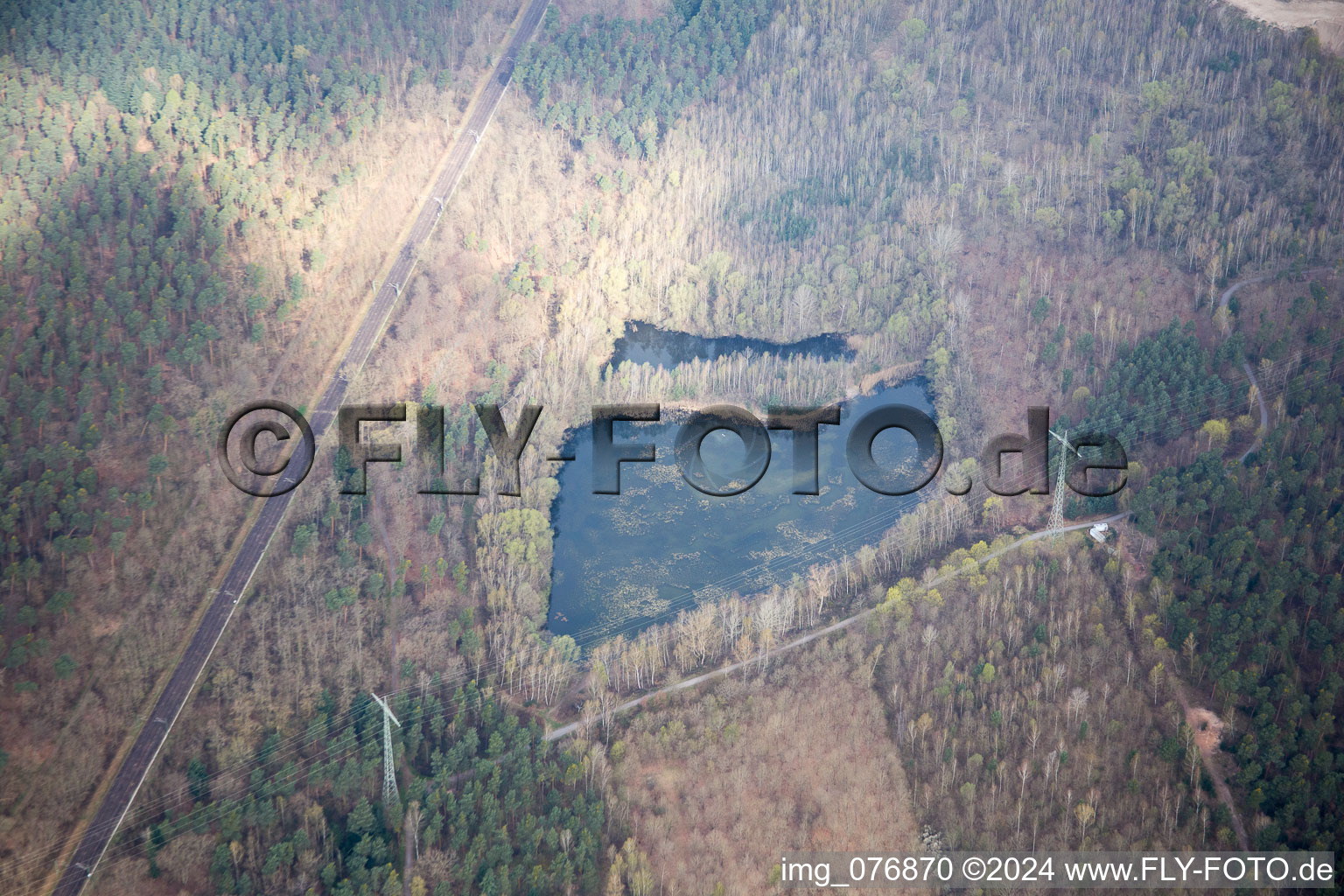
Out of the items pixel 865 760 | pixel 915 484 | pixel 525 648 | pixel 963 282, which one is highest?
pixel 963 282

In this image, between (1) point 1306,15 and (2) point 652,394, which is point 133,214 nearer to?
(2) point 652,394

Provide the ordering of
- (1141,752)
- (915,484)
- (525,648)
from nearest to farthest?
(1141,752) < (525,648) < (915,484)

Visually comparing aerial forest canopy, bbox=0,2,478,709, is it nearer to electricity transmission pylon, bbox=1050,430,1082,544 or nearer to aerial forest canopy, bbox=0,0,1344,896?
aerial forest canopy, bbox=0,0,1344,896

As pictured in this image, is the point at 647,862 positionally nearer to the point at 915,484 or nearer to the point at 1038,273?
the point at 915,484

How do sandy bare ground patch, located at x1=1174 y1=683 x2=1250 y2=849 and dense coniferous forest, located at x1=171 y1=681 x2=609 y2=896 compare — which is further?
sandy bare ground patch, located at x1=1174 y1=683 x2=1250 y2=849

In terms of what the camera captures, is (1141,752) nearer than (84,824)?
No

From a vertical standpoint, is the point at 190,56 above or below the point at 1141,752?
above

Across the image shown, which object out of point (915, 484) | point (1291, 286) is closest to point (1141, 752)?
point (915, 484)

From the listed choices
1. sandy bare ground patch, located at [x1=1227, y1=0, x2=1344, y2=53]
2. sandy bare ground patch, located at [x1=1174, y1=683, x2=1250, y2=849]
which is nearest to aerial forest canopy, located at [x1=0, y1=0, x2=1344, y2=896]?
sandy bare ground patch, located at [x1=1174, y1=683, x2=1250, y2=849]
